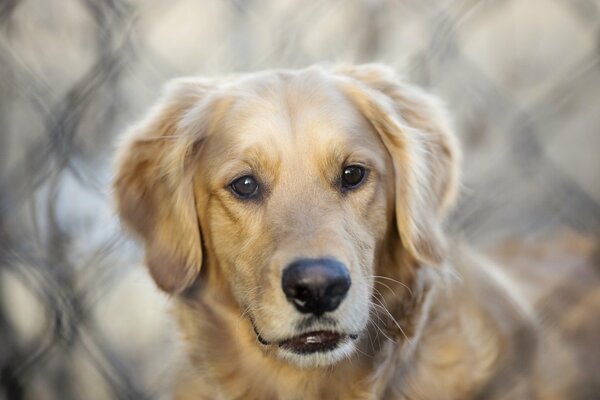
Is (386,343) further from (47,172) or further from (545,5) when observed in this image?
(47,172)

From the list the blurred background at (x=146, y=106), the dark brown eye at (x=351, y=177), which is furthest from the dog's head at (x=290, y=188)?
the blurred background at (x=146, y=106)

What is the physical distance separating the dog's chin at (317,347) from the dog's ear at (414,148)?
22 cm

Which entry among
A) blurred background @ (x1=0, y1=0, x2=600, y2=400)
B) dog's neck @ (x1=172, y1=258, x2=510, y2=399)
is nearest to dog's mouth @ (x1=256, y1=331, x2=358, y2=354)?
dog's neck @ (x1=172, y1=258, x2=510, y2=399)

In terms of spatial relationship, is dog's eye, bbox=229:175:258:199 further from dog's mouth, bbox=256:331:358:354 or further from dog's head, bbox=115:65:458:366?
dog's mouth, bbox=256:331:358:354

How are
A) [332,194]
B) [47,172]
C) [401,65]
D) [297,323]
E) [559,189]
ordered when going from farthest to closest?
[47,172], [401,65], [559,189], [332,194], [297,323]

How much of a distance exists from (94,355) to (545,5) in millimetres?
1236

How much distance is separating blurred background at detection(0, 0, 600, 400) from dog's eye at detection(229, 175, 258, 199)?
278mm

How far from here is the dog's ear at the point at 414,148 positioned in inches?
46.5

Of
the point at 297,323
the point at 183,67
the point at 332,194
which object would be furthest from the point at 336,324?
the point at 183,67

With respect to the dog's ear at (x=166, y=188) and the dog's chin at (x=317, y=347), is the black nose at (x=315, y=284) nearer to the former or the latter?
the dog's chin at (x=317, y=347)

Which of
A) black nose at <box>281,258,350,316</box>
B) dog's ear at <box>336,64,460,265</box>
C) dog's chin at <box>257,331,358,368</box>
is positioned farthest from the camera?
dog's ear at <box>336,64,460,265</box>

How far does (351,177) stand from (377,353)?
0.31 m

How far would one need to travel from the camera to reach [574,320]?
1.32 metres

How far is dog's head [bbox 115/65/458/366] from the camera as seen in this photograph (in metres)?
1.02
